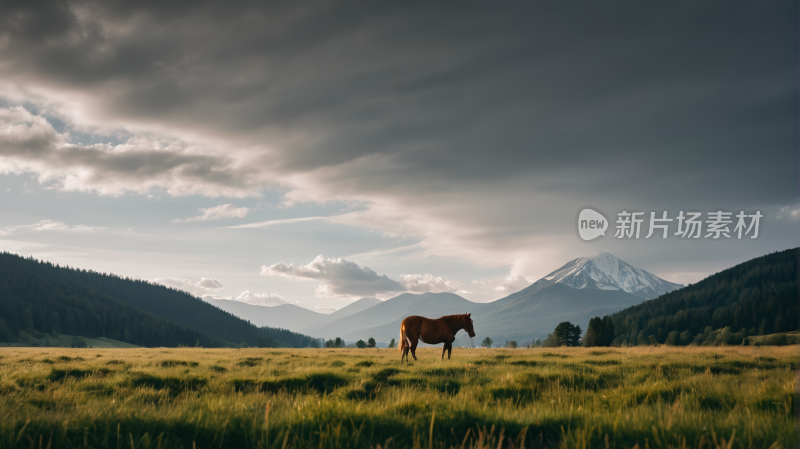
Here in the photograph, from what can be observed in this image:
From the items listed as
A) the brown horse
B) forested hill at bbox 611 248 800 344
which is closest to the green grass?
the brown horse

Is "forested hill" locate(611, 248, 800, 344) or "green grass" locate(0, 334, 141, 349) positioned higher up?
"forested hill" locate(611, 248, 800, 344)

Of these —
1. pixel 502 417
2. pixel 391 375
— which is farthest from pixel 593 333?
pixel 502 417

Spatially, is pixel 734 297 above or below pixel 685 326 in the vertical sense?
above

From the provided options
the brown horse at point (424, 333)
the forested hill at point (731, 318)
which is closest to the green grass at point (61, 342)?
the brown horse at point (424, 333)

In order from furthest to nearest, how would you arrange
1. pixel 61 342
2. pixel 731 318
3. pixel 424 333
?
pixel 61 342, pixel 731 318, pixel 424 333

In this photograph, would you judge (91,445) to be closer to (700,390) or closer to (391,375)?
(391,375)

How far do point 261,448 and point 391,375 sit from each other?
9.69m

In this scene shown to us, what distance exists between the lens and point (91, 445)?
4.74m

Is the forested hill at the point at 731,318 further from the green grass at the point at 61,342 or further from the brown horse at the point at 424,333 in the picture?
the green grass at the point at 61,342

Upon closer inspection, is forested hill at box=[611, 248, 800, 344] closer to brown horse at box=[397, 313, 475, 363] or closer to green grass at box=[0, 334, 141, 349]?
brown horse at box=[397, 313, 475, 363]

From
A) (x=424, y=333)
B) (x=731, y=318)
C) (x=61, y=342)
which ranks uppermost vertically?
(x=731, y=318)

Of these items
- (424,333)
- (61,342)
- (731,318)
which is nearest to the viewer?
(424,333)

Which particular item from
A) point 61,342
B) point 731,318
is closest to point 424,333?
point 731,318

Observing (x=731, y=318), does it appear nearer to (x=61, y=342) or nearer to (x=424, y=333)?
(x=424, y=333)
